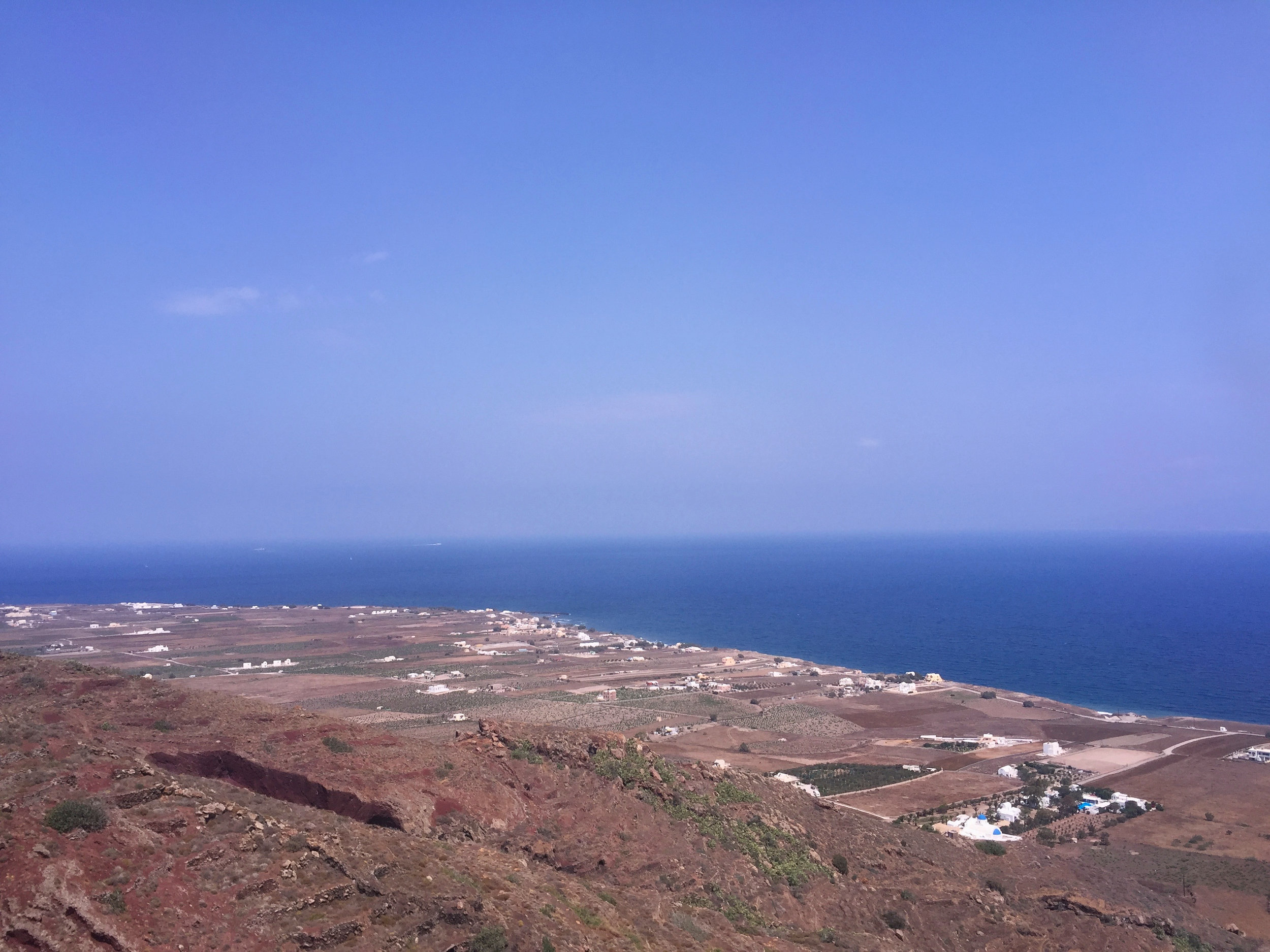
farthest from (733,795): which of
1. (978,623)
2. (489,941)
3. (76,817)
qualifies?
(978,623)

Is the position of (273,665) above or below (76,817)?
below

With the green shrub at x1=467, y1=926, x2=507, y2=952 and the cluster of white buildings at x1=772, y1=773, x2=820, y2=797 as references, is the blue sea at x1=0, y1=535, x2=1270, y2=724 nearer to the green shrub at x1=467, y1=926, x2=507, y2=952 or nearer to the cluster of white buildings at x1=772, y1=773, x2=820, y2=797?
the cluster of white buildings at x1=772, y1=773, x2=820, y2=797

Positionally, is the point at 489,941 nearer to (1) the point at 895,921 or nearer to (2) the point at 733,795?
(1) the point at 895,921

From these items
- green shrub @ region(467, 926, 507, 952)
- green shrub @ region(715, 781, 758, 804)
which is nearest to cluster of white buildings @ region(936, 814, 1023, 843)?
green shrub @ region(715, 781, 758, 804)

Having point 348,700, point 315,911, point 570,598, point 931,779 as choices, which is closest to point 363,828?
point 315,911

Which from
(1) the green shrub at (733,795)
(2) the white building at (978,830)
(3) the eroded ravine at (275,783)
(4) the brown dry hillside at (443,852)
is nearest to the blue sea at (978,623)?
(2) the white building at (978,830)
